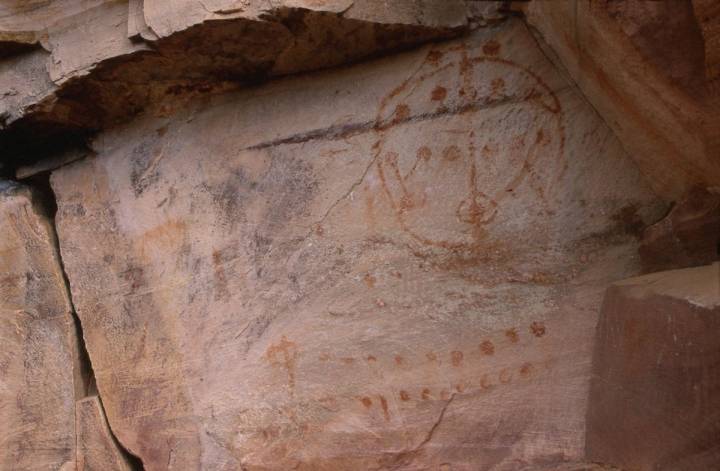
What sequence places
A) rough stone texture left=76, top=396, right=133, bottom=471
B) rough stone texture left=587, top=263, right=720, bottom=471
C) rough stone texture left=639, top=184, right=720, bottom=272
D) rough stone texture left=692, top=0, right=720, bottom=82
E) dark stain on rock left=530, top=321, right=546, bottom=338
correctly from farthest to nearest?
1. rough stone texture left=76, top=396, right=133, bottom=471
2. dark stain on rock left=530, top=321, right=546, bottom=338
3. rough stone texture left=639, top=184, right=720, bottom=272
4. rough stone texture left=587, top=263, right=720, bottom=471
5. rough stone texture left=692, top=0, right=720, bottom=82

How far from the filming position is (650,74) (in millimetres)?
1254

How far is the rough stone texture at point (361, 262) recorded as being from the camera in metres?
1.57

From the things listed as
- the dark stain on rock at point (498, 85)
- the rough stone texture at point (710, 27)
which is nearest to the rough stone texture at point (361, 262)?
the dark stain on rock at point (498, 85)

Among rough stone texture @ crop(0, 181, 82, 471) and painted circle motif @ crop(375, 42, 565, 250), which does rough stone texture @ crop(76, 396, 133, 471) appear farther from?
painted circle motif @ crop(375, 42, 565, 250)

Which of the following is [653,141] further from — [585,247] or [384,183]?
[384,183]

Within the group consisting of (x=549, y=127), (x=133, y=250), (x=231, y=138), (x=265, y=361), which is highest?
(x=231, y=138)

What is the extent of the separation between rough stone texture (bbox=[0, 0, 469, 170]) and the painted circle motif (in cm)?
13

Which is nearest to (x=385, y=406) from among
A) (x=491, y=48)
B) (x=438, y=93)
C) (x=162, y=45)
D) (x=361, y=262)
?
(x=361, y=262)

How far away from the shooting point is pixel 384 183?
1724mm

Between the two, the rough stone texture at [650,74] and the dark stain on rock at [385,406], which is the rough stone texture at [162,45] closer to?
the rough stone texture at [650,74]

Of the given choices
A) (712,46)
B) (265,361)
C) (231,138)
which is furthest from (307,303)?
(712,46)

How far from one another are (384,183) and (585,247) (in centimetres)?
52

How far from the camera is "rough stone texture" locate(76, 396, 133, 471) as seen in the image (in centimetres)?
199

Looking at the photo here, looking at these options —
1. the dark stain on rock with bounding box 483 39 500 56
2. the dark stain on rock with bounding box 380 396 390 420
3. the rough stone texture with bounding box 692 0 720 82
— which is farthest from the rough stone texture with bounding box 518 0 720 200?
the dark stain on rock with bounding box 380 396 390 420
